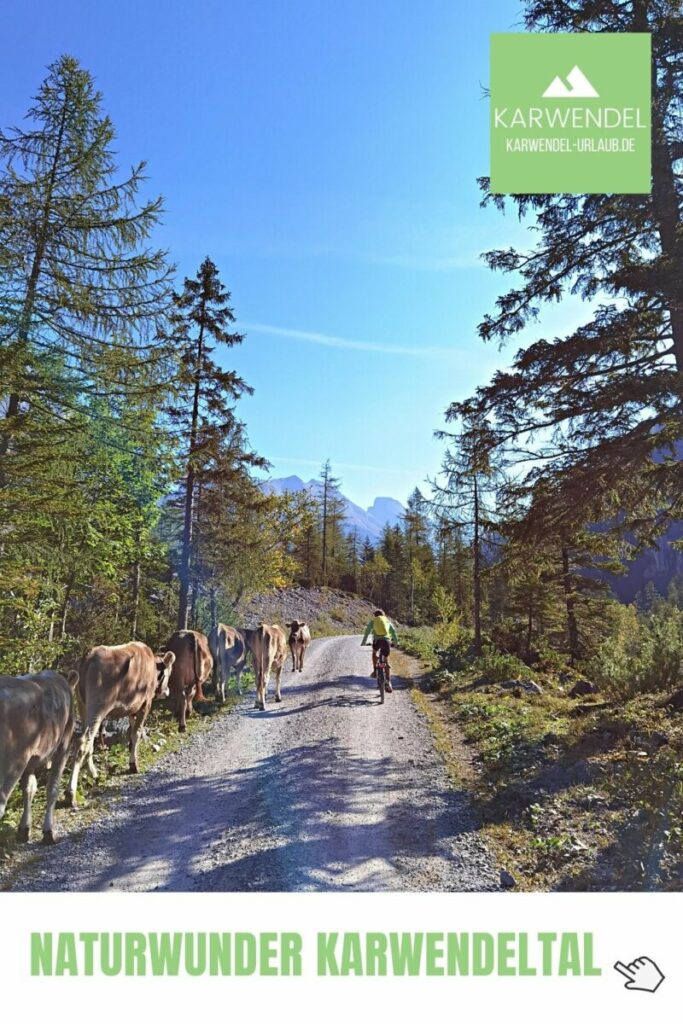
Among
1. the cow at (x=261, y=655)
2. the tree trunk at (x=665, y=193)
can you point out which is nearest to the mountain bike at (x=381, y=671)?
the cow at (x=261, y=655)

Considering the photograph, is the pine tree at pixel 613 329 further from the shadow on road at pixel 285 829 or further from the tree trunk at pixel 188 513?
the tree trunk at pixel 188 513

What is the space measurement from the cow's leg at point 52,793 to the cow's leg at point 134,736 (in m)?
1.91

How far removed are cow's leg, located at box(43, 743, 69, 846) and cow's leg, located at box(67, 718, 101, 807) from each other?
64 cm

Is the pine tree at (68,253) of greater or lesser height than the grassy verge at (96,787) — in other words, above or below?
above

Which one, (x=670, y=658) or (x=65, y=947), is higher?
(x=670, y=658)

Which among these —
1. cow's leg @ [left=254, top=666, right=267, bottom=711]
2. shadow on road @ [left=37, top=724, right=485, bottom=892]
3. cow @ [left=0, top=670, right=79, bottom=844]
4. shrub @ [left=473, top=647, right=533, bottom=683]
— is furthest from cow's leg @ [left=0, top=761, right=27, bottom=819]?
shrub @ [left=473, top=647, right=533, bottom=683]

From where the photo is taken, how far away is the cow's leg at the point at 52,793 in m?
5.86

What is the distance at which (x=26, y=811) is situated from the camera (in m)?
6.00

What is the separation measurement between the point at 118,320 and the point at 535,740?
10272 mm

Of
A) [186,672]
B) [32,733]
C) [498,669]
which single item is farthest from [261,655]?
[32,733]

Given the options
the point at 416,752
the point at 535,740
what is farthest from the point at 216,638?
the point at 535,740

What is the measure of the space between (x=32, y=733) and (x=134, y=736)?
9.77ft

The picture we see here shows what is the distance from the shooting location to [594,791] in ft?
22.1

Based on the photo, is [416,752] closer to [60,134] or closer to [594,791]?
[594,791]
